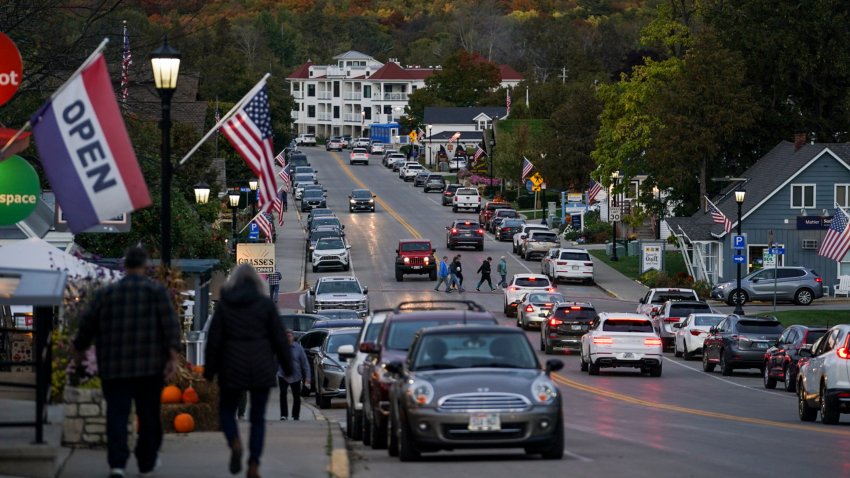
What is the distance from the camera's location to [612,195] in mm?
87875

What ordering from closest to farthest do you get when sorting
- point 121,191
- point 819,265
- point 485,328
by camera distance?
point 121,191, point 485,328, point 819,265

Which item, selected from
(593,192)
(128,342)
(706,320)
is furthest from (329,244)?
(128,342)

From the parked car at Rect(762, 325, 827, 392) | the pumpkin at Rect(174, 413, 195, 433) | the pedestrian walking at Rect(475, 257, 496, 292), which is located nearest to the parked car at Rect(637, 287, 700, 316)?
the pedestrian walking at Rect(475, 257, 496, 292)

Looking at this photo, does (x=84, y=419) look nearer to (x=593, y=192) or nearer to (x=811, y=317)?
(x=811, y=317)

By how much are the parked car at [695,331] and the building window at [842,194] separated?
25474 millimetres

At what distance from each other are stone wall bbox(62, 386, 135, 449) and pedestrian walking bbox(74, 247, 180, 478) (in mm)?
2885

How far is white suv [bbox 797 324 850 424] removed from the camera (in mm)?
24297

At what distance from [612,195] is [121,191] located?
73659 mm

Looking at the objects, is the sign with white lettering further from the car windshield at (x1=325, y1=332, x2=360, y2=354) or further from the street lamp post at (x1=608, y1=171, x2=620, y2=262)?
the street lamp post at (x1=608, y1=171, x2=620, y2=262)

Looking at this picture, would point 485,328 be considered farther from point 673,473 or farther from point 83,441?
point 83,441

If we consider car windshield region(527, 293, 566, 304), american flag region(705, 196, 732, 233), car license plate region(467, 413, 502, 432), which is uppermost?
american flag region(705, 196, 732, 233)

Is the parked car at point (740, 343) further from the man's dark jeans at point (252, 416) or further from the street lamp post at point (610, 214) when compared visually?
the street lamp post at point (610, 214)

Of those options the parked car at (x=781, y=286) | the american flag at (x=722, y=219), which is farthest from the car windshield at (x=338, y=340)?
the american flag at (x=722, y=219)

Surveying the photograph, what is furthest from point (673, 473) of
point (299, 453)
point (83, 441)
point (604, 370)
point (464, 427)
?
point (604, 370)
